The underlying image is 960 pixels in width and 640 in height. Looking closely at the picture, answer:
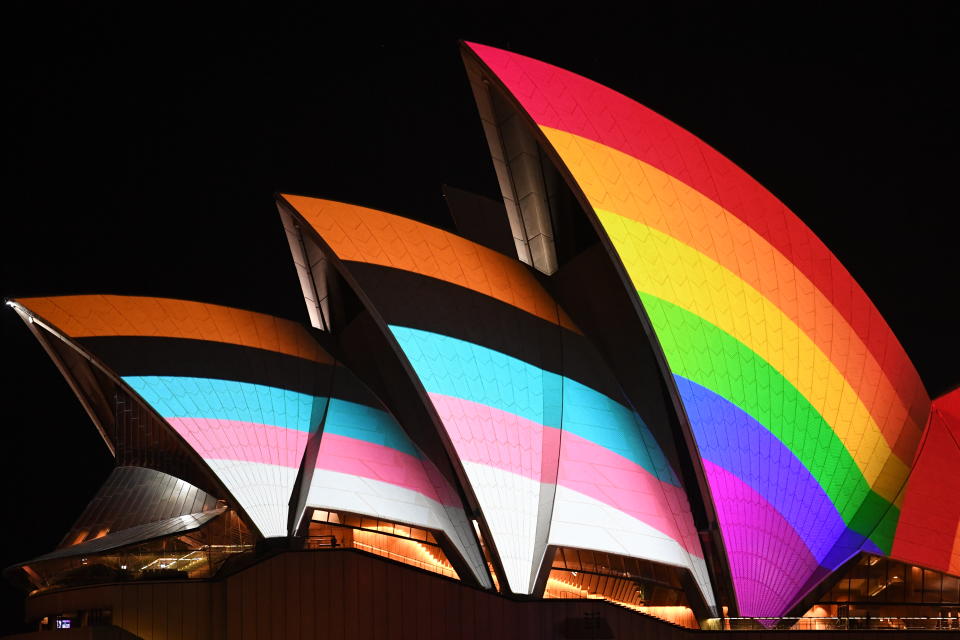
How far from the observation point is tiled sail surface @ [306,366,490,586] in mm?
25719

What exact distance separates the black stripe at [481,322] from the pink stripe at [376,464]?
14.5 ft

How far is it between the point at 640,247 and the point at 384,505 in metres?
9.77

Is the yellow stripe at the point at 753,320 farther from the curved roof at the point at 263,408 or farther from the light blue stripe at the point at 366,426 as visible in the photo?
the light blue stripe at the point at 366,426

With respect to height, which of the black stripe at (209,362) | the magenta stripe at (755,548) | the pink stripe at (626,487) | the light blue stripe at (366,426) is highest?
the black stripe at (209,362)

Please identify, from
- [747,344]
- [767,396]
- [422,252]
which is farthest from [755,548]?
[422,252]

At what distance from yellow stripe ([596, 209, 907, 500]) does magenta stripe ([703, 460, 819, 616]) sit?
106 inches

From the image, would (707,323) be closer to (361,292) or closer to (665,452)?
(665,452)

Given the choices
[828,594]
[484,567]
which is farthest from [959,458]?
[484,567]

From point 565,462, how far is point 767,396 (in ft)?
16.5

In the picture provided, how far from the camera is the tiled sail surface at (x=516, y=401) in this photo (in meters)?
23.0

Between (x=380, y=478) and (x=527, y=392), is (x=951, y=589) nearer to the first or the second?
(x=527, y=392)

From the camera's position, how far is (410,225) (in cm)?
2612

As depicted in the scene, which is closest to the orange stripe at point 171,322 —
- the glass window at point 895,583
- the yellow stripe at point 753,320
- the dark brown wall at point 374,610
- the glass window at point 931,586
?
the dark brown wall at point 374,610

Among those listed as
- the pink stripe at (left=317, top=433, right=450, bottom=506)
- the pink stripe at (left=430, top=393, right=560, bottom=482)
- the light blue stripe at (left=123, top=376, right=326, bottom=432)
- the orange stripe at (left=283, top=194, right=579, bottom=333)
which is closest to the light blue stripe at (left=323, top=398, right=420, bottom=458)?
the pink stripe at (left=317, top=433, right=450, bottom=506)
